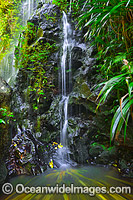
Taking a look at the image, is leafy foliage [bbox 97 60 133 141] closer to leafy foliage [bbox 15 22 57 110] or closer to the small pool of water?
the small pool of water

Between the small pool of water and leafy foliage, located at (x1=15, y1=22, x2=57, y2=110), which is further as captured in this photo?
leafy foliage, located at (x1=15, y1=22, x2=57, y2=110)

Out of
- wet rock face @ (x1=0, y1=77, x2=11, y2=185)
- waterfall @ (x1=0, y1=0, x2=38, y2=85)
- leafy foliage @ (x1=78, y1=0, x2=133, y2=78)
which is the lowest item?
wet rock face @ (x1=0, y1=77, x2=11, y2=185)

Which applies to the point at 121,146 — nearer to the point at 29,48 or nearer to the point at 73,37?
the point at 73,37

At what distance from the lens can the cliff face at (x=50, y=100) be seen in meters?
3.31

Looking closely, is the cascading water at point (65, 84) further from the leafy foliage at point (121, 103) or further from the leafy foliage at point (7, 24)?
the leafy foliage at point (7, 24)

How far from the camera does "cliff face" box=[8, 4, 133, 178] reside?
331cm

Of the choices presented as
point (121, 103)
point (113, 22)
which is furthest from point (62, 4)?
point (121, 103)

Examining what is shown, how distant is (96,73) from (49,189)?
337cm

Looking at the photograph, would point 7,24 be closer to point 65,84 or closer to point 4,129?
point 65,84

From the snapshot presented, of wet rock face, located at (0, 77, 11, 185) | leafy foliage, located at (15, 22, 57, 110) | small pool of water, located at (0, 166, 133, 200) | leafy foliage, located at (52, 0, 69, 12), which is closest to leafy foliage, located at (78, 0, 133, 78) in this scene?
small pool of water, located at (0, 166, 133, 200)

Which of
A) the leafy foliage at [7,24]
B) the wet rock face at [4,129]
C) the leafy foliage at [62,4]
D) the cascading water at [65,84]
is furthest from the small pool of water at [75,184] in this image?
the leafy foliage at [62,4]

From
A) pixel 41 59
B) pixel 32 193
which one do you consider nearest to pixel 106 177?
pixel 32 193

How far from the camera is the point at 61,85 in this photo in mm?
4961

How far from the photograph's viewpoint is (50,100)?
4715 millimetres
